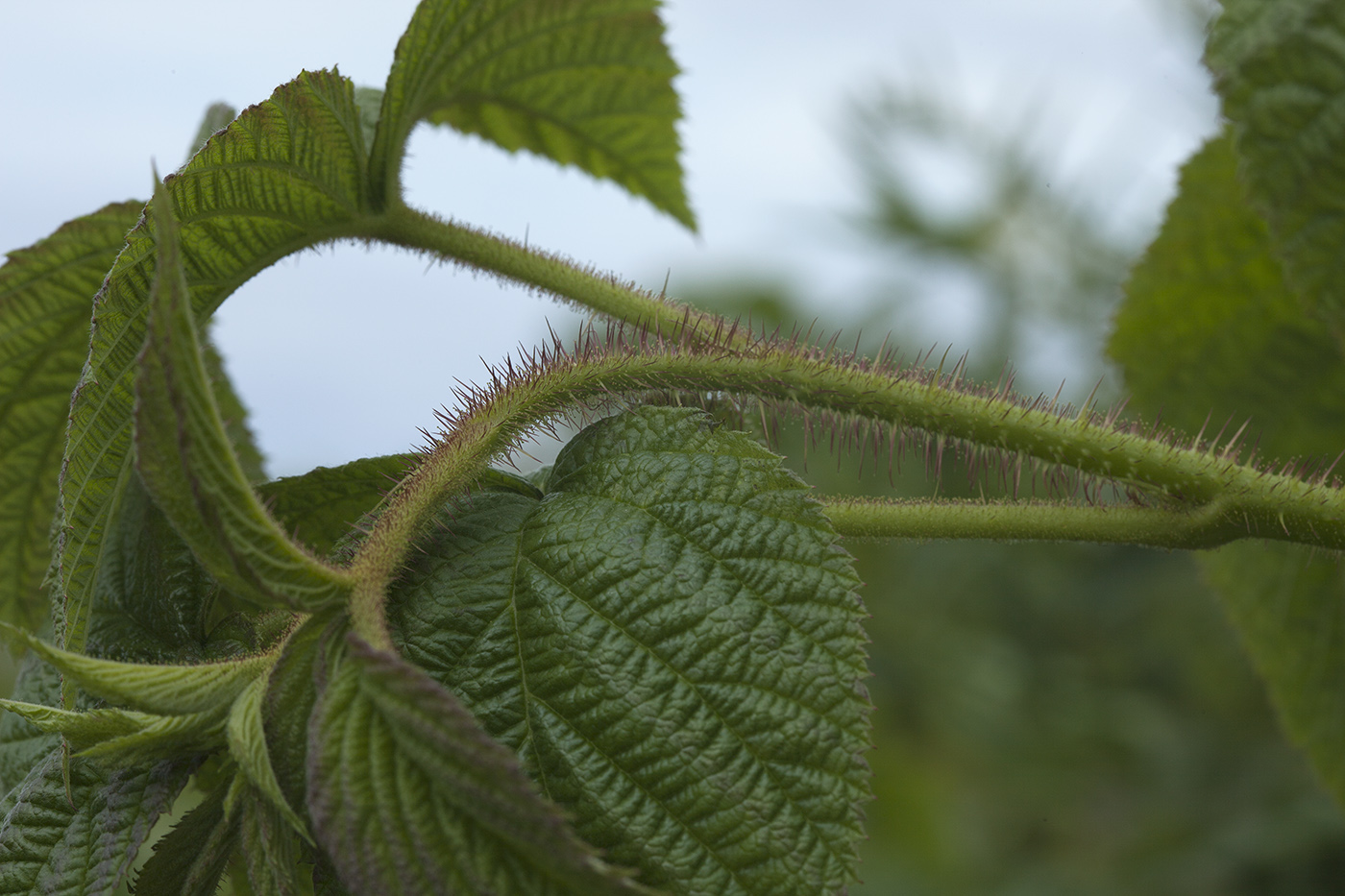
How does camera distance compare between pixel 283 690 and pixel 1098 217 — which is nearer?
pixel 283 690

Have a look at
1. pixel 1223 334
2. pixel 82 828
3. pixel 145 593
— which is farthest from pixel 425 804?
pixel 1223 334

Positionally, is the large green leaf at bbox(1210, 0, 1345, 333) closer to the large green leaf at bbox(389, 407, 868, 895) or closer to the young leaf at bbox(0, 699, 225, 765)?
the large green leaf at bbox(389, 407, 868, 895)

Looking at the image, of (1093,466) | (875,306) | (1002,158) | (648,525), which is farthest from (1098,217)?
(648,525)

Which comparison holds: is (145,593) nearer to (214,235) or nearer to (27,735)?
(27,735)

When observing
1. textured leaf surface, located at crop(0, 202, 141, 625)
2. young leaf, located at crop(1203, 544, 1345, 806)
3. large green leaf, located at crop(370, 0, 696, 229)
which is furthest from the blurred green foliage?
textured leaf surface, located at crop(0, 202, 141, 625)

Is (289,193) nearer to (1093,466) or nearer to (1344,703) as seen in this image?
(1093,466)

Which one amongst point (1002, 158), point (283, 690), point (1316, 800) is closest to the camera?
point (283, 690)

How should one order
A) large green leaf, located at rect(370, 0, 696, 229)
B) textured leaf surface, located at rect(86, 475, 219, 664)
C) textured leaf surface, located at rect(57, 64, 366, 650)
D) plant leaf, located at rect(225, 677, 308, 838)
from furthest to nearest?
1. large green leaf, located at rect(370, 0, 696, 229)
2. textured leaf surface, located at rect(86, 475, 219, 664)
3. textured leaf surface, located at rect(57, 64, 366, 650)
4. plant leaf, located at rect(225, 677, 308, 838)
